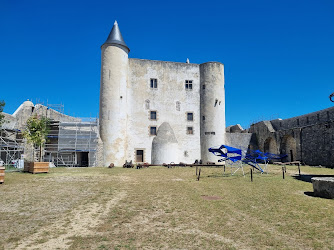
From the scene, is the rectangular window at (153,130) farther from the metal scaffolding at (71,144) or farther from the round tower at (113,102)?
the metal scaffolding at (71,144)

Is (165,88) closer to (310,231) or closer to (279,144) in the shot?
(279,144)

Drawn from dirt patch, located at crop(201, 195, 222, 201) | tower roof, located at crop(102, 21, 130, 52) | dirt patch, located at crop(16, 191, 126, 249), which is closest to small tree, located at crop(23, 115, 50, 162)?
tower roof, located at crop(102, 21, 130, 52)

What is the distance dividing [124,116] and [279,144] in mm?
18331

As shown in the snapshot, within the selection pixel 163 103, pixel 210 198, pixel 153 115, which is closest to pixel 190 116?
pixel 163 103

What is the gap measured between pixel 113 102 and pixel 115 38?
7.42 meters

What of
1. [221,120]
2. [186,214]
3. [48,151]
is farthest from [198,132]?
[186,214]

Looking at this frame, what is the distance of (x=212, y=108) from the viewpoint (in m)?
29.6

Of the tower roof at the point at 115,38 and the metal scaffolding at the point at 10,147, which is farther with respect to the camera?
the tower roof at the point at 115,38

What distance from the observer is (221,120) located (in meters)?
29.7

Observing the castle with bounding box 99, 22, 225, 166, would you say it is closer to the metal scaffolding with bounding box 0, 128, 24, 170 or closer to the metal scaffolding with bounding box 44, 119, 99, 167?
the metal scaffolding with bounding box 44, 119, 99, 167

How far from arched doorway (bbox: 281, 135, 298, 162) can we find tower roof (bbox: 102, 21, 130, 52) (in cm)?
2168

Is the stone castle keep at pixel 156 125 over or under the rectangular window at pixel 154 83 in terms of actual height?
under

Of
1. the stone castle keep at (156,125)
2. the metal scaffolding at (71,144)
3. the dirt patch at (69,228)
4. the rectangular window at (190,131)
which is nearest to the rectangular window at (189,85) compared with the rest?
the stone castle keep at (156,125)

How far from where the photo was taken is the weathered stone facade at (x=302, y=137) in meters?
23.3
